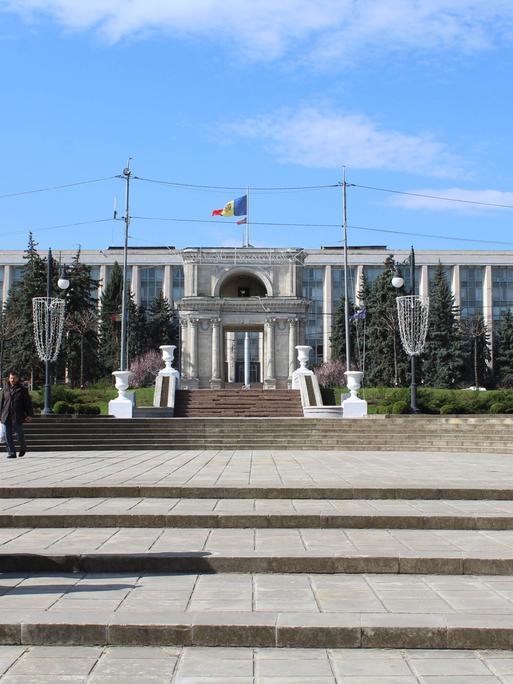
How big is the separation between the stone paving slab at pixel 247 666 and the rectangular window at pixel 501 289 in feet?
293

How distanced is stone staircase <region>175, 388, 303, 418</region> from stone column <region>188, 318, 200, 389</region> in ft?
47.9

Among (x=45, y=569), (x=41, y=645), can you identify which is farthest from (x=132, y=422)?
(x=41, y=645)

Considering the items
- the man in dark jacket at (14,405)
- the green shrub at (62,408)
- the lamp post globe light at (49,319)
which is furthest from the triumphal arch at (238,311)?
the man in dark jacket at (14,405)

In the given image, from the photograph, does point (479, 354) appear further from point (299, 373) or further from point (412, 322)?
point (412, 322)

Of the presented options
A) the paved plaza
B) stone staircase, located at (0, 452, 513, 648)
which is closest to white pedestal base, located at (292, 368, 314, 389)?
the paved plaza

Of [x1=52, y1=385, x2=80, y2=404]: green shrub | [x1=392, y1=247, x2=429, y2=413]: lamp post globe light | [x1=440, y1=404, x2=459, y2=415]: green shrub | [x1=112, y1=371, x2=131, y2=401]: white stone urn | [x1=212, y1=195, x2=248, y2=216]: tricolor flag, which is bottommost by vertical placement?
[x1=440, y1=404, x2=459, y2=415]: green shrub

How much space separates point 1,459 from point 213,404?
17.8 m

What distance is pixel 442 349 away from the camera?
66.8 meters

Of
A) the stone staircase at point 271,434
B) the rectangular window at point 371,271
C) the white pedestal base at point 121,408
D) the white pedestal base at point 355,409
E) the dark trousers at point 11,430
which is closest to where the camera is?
the dark trousers at point 11,430

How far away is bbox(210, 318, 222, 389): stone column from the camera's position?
5119 centimetres

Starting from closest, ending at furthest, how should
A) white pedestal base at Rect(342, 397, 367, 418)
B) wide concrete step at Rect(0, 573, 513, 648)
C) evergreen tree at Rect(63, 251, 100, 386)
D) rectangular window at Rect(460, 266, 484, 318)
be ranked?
wide concrete step at Rect(0, 573, 513, 648), white pedestal base at Rect(342, 397, 367, 418), evergreen tree at Rect(63, 251, 100, 386), rectangular window at Rect(460, 266, 484, 318)

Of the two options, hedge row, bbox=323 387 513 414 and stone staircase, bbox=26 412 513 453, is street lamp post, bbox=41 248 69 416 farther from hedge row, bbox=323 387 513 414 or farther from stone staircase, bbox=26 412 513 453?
hedge row, bbox=323 387 513 414

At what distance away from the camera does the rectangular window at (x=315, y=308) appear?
293ft

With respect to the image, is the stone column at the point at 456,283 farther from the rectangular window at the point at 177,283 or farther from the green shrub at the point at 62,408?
the green shrub at the point at 62,408
